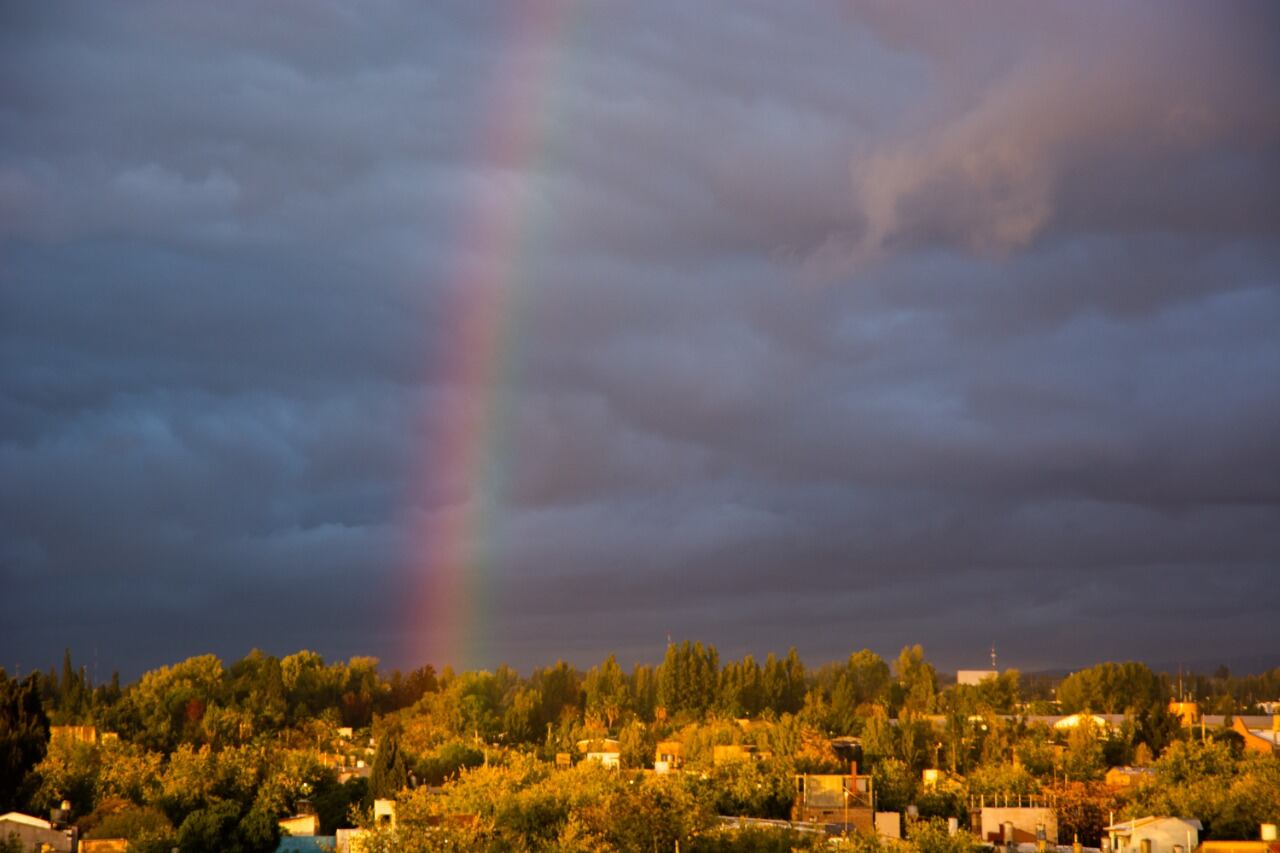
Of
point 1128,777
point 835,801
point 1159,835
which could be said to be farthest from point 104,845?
point 1128,777

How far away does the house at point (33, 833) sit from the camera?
142 ft

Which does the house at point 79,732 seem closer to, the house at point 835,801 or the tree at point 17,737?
the tree at point 17,737

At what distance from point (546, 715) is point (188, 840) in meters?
52.0

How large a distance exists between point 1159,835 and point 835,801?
13090 millimetres

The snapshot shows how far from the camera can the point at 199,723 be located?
82.4m

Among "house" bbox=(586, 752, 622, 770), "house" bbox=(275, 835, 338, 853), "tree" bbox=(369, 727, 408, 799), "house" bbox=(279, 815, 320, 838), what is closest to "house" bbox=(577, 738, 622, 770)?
"house" bbox=(586, 752, 622, 770)

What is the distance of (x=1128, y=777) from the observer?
2576 inches

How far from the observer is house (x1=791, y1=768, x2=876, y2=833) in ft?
172

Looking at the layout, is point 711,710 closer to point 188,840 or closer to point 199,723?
point 199,723

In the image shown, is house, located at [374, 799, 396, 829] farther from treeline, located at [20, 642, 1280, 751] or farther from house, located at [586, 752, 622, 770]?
treeline, located at [20, 642, 1280, 751]

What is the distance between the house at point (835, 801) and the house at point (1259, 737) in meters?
21.8

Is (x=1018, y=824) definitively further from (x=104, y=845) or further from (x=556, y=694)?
(x=556, y=694)

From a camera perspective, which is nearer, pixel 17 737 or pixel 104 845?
pixel 104 845

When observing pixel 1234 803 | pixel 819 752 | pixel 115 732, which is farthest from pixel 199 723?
pixel 1234 803
